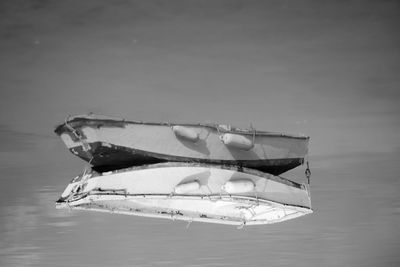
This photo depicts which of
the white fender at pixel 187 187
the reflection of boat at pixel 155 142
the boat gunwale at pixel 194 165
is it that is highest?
the reflection of boat at pixel 155 142

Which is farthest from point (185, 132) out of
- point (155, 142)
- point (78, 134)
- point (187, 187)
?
point (78, 134)

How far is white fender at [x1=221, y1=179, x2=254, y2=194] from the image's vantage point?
458 centimetres

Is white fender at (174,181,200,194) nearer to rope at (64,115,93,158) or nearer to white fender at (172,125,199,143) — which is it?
white fender at (172,125,199,143)

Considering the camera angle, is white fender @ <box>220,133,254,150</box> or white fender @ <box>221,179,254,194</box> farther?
white fender @ <box>220,133,254,150</box>

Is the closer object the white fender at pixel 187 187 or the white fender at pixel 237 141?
the white fender at pixel 187 187

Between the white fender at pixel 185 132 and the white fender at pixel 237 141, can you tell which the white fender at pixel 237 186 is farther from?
the white fender at pixel 185 132

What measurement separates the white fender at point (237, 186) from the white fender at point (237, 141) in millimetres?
380

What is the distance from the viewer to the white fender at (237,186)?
15.0ft

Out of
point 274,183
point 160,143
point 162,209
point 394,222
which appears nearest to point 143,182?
point 160,143

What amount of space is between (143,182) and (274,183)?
145 cm

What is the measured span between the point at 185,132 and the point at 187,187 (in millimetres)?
568

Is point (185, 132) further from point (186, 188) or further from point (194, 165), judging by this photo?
point (186, 188)

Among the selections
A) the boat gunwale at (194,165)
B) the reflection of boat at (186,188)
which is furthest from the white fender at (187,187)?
the boat gunwale at (194,165)

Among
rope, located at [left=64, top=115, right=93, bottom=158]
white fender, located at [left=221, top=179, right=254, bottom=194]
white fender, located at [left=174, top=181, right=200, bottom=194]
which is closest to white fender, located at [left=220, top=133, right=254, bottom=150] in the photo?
white fender, located at [left=221, top=179, right=254, bottom=194]
